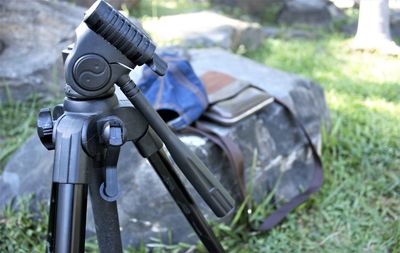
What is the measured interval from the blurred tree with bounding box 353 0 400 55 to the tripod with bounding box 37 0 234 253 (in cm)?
345

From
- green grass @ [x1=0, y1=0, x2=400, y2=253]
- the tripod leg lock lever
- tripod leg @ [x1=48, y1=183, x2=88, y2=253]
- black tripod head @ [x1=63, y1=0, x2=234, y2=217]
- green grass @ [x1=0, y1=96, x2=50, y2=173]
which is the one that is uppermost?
black tripod head @ [x1=63, y1=0, x2=234, y2=217]

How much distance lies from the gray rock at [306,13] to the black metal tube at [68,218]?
634cm

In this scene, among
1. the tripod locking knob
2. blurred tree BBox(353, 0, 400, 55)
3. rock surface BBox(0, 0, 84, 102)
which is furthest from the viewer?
blurred tree BBox(353, 0, 400, 55)

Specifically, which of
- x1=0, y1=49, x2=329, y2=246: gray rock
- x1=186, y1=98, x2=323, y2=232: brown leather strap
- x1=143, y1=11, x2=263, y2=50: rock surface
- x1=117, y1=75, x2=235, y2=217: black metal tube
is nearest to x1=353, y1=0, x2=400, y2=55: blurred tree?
x1=143, y1=11, x2=263, y2=50: rock surface

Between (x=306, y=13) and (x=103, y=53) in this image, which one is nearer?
(x=103, y=53)

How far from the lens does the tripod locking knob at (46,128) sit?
994 millimetres

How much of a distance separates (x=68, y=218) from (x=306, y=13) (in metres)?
6.52

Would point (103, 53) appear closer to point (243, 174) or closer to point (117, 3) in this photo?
point (243, 174)

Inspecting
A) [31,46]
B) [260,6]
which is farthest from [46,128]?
[260,6]

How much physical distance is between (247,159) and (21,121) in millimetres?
1400

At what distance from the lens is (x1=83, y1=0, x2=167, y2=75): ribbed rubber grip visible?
0.85 meters

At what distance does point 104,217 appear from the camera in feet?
3.35

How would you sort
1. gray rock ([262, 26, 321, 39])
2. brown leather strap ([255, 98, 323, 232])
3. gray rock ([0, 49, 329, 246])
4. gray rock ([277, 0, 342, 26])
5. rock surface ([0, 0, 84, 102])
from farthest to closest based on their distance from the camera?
gray rock ([277, 0, 342, 26]), gray rock ([262, 26, 321, 39]), rock surface ([0, 0, 84, 102]), brown leather strap ([255, 98, 323, 232]), gray rock ([0, 49, 329, 246])

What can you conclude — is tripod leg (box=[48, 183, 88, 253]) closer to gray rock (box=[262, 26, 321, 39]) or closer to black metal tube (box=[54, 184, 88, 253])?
black metal tube (box=[54, 184, 88, 253])
